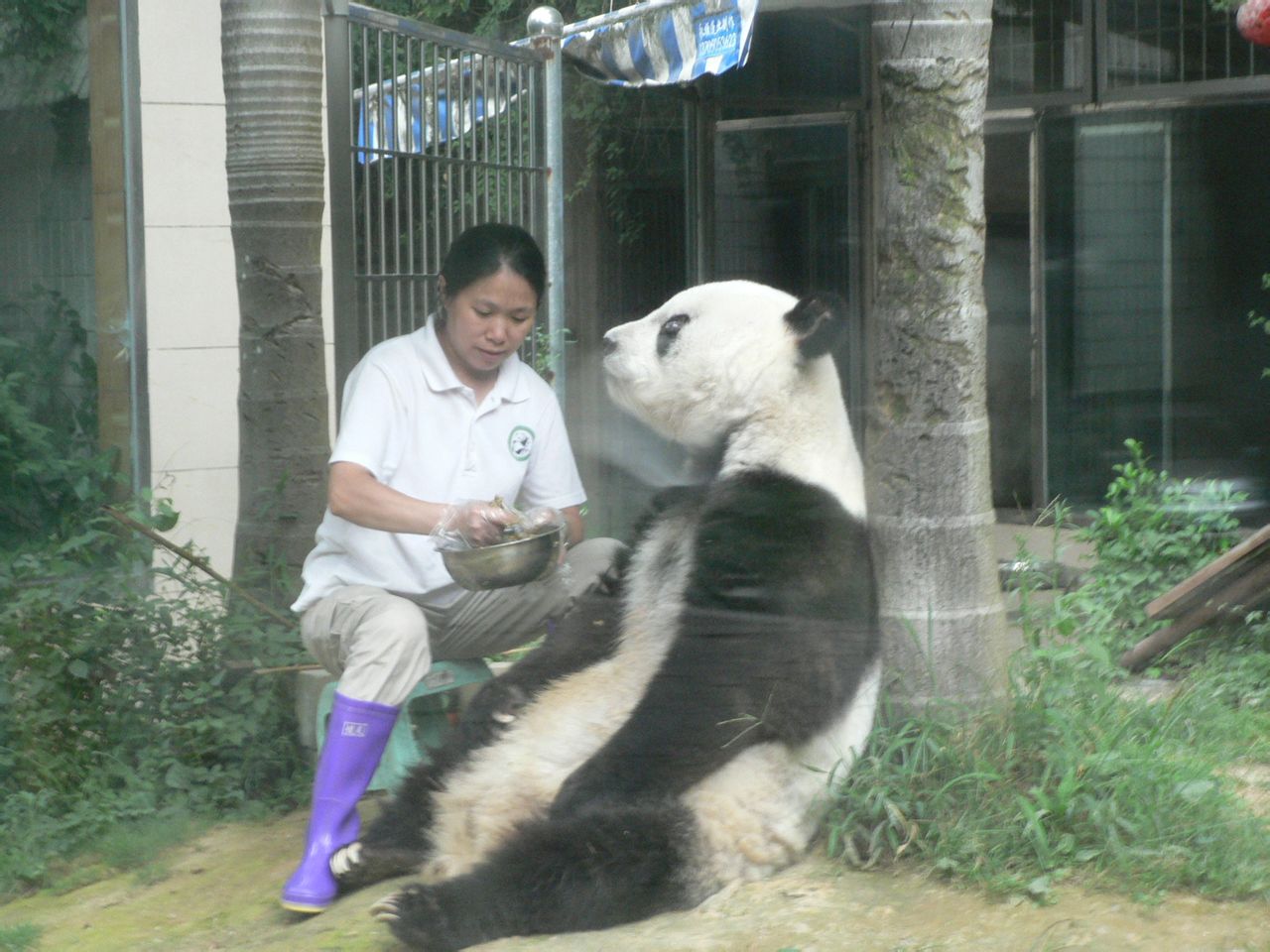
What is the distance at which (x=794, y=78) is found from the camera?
6906 mm

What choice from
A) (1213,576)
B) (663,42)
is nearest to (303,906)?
(1213,576)

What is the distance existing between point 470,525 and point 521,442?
1.82 feet

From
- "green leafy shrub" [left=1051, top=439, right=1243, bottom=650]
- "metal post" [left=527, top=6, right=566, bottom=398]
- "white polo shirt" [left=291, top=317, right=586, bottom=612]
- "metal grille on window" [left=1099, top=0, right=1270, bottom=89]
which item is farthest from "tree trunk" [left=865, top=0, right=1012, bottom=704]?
"metal grille on window" [left=1099, top=0, right=1270, bottom=89]

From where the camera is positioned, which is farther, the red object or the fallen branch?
the red object

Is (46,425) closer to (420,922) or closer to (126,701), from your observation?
(126,701)

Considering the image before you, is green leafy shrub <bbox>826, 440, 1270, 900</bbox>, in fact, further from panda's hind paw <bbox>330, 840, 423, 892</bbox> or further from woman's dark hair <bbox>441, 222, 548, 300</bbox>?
woman's dark hair <bbox>441, 222, 548, 300</bbox>

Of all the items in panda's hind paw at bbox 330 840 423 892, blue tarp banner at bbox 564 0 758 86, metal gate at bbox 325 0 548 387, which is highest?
blue tarp banner at bbox 564 0 758 86

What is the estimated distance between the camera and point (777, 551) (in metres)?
2.95

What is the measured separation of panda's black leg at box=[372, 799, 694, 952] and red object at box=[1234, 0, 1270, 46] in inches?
127

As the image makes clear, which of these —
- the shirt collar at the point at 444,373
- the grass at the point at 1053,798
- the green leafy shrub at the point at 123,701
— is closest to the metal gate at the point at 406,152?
the green leafy shrub at the point at 123,701

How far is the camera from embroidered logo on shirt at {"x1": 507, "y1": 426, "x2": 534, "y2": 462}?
3.71 meters

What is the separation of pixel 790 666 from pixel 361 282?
2.71 m

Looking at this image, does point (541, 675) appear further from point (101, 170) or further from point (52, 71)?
point (52, 71)

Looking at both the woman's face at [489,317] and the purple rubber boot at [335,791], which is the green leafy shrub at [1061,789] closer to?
the purple rubber boot at [335,791]
